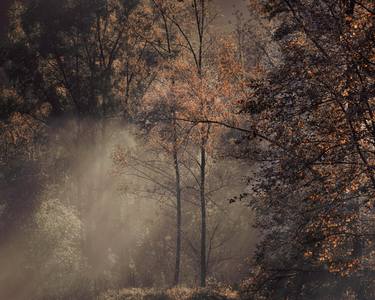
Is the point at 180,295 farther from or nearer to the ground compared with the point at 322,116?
nearer to the ground

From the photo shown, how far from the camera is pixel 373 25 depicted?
9133mm

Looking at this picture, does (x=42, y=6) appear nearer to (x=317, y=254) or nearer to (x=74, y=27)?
(x=74, y=27)

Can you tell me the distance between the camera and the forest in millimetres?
10109

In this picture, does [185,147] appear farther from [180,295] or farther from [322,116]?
[322,116]

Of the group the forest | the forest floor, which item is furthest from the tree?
the forest floor

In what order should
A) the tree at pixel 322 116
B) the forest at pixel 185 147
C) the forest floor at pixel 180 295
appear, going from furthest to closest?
the forest floor at pixel 180 295
the forest at pixel 185 147
the tree at pixel 322 116

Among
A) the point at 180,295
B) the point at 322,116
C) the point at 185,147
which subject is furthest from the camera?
the point at 185,147


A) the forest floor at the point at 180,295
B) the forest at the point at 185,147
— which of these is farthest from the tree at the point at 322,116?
the forest floor at the point at 180,295

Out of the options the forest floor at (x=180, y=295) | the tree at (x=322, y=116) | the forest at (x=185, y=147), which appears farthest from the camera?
the forest floor at (x=180, y=295)

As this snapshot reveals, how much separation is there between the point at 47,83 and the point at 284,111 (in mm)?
19736

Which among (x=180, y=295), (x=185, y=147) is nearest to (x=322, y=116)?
(x=185, y=147)

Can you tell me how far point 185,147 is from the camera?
17.2 m

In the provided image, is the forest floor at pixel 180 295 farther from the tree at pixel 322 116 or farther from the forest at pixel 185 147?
the tree at pixel 322 116

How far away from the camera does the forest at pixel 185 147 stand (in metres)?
10.1
